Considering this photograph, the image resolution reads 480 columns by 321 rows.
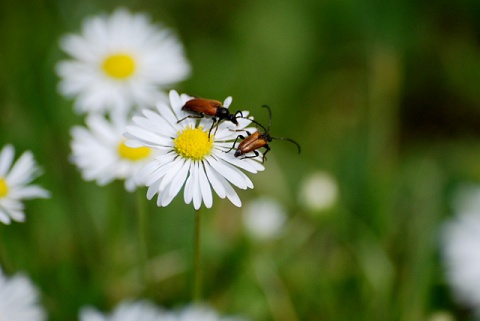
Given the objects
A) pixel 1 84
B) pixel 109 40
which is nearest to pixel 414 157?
pixel 109 40

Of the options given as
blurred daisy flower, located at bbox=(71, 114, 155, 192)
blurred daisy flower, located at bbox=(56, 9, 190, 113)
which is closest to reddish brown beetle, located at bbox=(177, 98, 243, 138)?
blurred daisy flower, located at bbox=(71, 114, 155, 192)

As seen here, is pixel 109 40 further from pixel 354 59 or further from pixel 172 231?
pixel 354 59

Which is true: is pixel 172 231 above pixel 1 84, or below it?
below

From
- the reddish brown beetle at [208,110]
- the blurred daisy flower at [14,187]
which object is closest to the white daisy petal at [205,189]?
the reddish brown beetle at [208,110]

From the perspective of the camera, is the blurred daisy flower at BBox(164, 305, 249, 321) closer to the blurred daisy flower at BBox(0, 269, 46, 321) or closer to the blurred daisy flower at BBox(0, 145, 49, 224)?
the blurred daisy flower at BBox(0, 269, 46, 321)

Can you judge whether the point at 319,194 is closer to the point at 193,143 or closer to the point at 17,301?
the point at 193,143

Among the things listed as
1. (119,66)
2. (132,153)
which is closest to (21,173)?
(132,153)

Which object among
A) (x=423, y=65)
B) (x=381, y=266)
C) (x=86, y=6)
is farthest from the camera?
(x=423, y=65)
